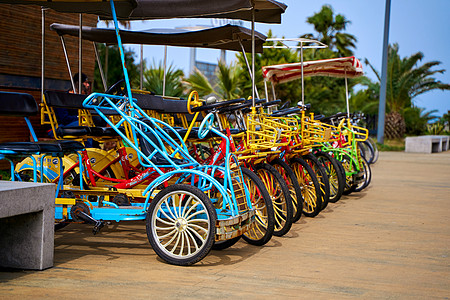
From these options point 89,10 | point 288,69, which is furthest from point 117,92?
point 288,69

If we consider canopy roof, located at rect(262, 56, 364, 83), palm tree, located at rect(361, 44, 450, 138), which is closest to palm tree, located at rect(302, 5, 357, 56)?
palm tree, located at rect(361, 44, 450, 138)

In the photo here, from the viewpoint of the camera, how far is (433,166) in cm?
1730

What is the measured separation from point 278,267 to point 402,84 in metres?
25.7

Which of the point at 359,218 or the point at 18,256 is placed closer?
the point at 18,256

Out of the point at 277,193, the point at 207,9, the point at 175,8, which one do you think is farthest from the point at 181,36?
the point at 277,193

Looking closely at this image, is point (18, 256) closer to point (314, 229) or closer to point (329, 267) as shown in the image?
point (329, 267)

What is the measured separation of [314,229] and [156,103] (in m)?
2.43

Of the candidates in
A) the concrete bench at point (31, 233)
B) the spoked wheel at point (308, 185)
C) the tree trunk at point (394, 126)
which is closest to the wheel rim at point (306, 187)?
the spoked wheel at point (308, 185)

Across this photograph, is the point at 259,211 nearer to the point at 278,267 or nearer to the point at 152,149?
the point at 278,267

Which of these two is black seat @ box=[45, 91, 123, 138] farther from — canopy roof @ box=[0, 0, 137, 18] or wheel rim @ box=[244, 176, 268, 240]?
wheel rim @ box=[244, 176, 268, 240]

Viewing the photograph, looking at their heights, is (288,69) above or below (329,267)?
above

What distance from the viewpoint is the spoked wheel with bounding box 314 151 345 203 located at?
8.85 metres

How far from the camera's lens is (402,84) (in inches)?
1152

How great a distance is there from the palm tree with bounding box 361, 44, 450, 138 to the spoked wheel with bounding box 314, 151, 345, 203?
68.6 ft
